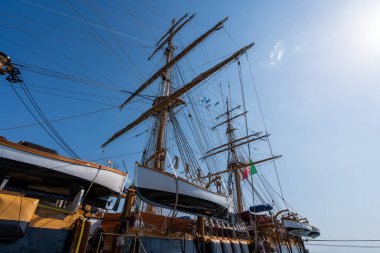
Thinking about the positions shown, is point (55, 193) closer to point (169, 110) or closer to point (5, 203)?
point (5, 203)

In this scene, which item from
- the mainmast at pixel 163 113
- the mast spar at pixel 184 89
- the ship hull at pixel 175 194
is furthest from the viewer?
the mast spar at pixel 184 89

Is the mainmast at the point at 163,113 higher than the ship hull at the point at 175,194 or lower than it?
higher

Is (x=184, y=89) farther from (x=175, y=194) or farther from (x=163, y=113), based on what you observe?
(x=175, y=194)

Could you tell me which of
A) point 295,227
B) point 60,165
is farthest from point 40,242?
point 295,227

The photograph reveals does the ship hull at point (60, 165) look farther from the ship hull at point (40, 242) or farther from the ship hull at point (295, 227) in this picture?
the ship hull at point (295, 227)

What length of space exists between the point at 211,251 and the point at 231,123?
81.1ft

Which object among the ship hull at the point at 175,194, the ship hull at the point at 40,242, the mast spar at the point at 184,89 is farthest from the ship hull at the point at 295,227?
the ship hull at the point at 40,242

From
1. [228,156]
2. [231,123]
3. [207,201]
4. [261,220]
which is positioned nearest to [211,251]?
[207,201]

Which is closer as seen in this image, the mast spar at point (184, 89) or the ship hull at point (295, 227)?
the mast spar at point (184, 89)

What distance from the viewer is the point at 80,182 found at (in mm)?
6105

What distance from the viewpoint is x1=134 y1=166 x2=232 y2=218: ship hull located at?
6785 millimetres

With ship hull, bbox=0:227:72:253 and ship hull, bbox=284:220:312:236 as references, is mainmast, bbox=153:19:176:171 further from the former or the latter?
ship hull, bbox=284:220:312:236

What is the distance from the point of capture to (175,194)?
23.4 feet

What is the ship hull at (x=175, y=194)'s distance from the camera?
679cm
